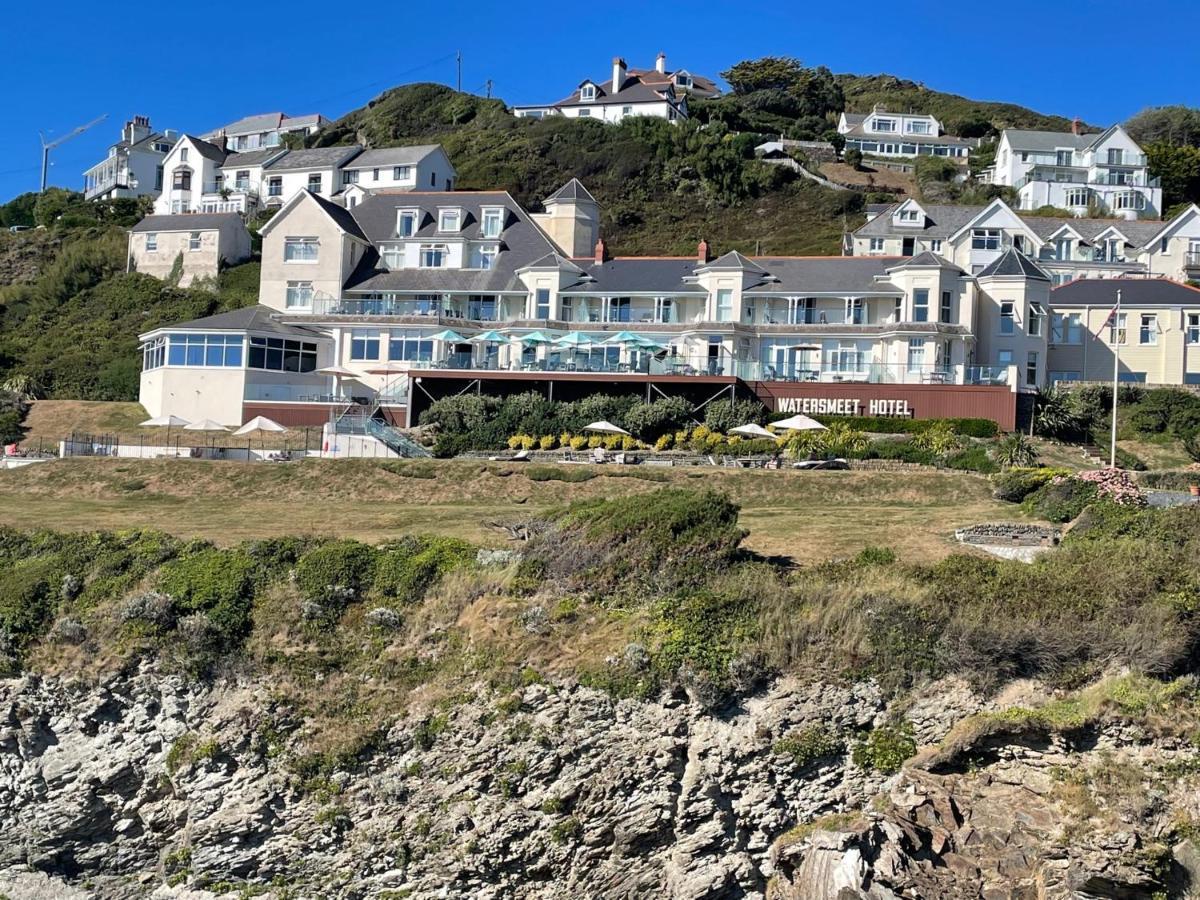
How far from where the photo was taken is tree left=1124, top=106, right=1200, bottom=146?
399ft

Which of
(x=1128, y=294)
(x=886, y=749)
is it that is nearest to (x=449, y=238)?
(x=1128, y=294)

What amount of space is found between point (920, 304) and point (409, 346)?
23.1 m

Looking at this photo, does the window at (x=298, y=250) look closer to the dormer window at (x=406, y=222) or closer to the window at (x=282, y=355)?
the dormer window at (x=406, y=222)

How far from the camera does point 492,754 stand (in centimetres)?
2181

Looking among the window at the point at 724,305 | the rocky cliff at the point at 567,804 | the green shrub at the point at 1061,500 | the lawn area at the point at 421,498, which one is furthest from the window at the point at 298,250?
the rocky cliff at the point at 567,804

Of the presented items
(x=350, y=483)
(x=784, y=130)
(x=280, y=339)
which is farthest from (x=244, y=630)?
(x=784, y=130)

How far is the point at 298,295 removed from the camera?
64500mm

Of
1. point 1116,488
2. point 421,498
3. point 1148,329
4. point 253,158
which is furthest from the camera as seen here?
point 253,158

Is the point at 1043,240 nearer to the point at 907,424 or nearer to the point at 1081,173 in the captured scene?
the point at 1081,173

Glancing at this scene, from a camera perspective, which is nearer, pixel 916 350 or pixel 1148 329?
pixel 916 350

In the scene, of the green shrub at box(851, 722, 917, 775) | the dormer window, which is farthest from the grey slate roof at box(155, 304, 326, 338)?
the green shrub at box(851, 722, 917, 775)

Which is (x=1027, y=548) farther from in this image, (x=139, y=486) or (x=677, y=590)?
(x=139, y=486)

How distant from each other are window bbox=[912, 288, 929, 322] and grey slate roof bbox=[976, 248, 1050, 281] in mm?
4431

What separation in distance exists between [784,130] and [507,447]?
80005mm
